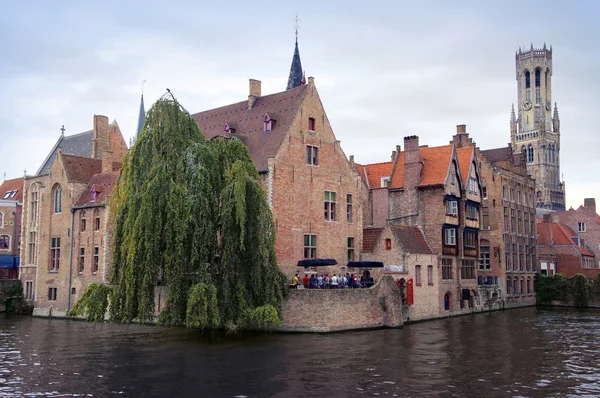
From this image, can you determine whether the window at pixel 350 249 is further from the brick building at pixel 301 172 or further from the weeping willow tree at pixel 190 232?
the weeping willow tree at pixel 190 232

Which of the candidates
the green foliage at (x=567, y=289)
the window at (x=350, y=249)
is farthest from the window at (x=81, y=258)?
the green foliage at (x=567, y=289)

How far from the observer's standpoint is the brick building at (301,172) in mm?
38531

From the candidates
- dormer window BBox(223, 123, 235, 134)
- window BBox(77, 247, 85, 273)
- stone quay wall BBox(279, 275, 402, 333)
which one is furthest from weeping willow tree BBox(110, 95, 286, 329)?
window BBox(77, 247, 85, 273)

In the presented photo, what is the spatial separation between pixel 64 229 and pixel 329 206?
19549 millimetres

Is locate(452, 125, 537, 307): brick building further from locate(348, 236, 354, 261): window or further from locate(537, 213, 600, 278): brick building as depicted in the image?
locate(348, 236, 354, 261): window

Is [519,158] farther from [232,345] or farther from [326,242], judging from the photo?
[232,345]

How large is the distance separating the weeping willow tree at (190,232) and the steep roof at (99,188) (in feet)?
46.4

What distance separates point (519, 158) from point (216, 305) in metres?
44.8

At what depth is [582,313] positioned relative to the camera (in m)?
49.7

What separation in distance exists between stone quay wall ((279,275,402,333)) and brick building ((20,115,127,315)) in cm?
1598

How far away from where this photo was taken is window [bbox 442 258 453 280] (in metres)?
Answer: 45.4

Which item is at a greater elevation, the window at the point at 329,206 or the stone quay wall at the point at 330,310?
the window at the point at 329,206

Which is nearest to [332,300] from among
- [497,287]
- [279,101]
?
[279,101]

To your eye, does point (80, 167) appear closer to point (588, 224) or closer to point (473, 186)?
point (473, 186)
